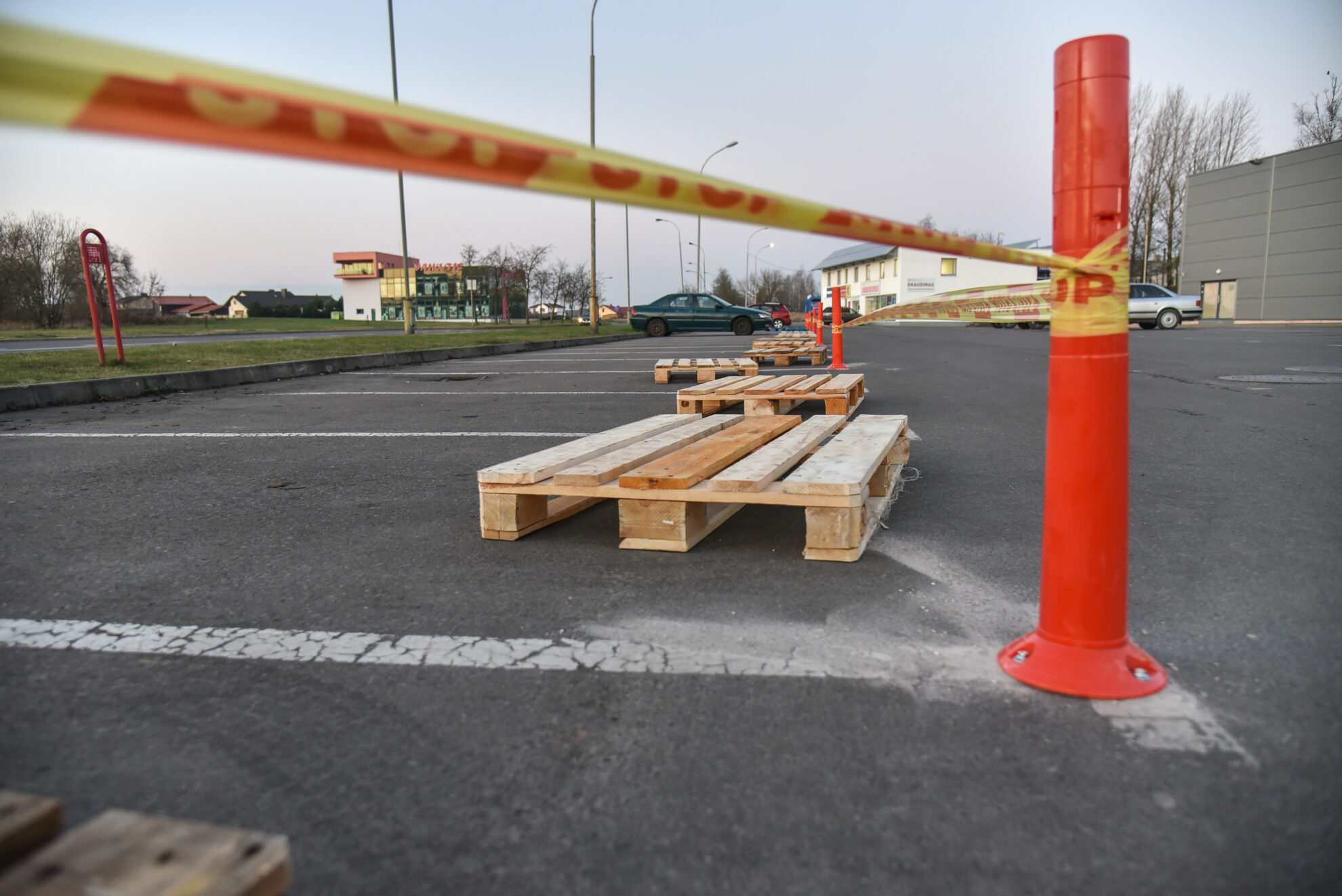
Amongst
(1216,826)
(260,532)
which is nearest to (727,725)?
(1216,826)

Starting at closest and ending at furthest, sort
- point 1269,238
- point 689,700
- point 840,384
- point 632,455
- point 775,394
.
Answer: point 689,700, point 632,455, point 775,394, point 840,384, point 1269,238

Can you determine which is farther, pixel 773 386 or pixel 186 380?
pixel 186 380

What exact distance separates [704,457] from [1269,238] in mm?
46489

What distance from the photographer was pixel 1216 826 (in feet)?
5.36

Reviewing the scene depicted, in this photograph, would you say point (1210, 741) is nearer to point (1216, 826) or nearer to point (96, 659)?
point (1216, 826)

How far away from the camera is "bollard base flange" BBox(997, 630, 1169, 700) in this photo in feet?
7.18

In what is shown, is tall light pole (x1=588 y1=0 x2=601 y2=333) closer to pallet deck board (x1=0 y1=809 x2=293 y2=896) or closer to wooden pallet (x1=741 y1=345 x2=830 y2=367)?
wooden pallet (x1=741 y1=345 x2=830 y2=367)

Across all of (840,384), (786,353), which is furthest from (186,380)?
(786,353)

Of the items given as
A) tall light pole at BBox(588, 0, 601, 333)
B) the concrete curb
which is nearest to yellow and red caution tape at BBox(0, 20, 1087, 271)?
the concrete curb

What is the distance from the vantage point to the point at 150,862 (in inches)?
42.6

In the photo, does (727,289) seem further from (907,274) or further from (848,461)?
(848,461)

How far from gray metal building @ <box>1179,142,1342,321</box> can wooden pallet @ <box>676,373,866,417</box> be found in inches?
1600

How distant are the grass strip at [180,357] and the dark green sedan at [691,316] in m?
11.4

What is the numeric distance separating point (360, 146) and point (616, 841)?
1.32 m
